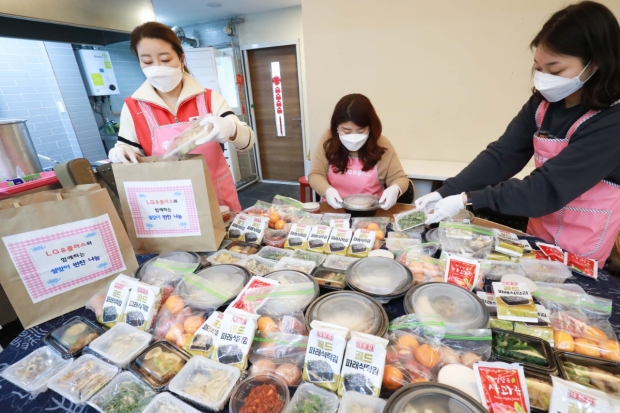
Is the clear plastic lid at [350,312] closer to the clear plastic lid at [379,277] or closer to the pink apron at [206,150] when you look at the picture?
the clear plastic lid at [379,277]

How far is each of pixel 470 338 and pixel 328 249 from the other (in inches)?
24.8

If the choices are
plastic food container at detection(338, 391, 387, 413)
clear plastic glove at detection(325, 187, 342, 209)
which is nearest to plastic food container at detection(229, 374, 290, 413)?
plastic food container at detection(338, 391, 387, 413)

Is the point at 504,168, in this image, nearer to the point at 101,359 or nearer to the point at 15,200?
the point at 101,359

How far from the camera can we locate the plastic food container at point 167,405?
0.67m

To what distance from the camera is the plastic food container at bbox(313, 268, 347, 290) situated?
1.02 m

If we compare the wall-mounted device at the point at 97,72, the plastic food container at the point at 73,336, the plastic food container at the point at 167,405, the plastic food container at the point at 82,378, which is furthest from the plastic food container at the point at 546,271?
the wall-mounted device at the point at 97,72

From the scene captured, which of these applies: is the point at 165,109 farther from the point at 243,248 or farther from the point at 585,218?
the point at 585,218

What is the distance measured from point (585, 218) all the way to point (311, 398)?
1.42m

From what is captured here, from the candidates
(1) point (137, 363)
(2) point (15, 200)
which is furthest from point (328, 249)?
(2) point (15, 200)

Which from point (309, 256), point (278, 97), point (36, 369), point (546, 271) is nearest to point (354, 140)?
point (309, 256)

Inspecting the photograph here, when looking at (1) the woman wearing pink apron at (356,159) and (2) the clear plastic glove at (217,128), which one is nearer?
(2) the clear plastic glove at (217,128)

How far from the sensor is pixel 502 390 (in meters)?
0.63

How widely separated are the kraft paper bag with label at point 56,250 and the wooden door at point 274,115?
4775 millimetres

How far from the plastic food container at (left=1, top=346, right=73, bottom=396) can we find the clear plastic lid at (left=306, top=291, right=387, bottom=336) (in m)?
0.71
